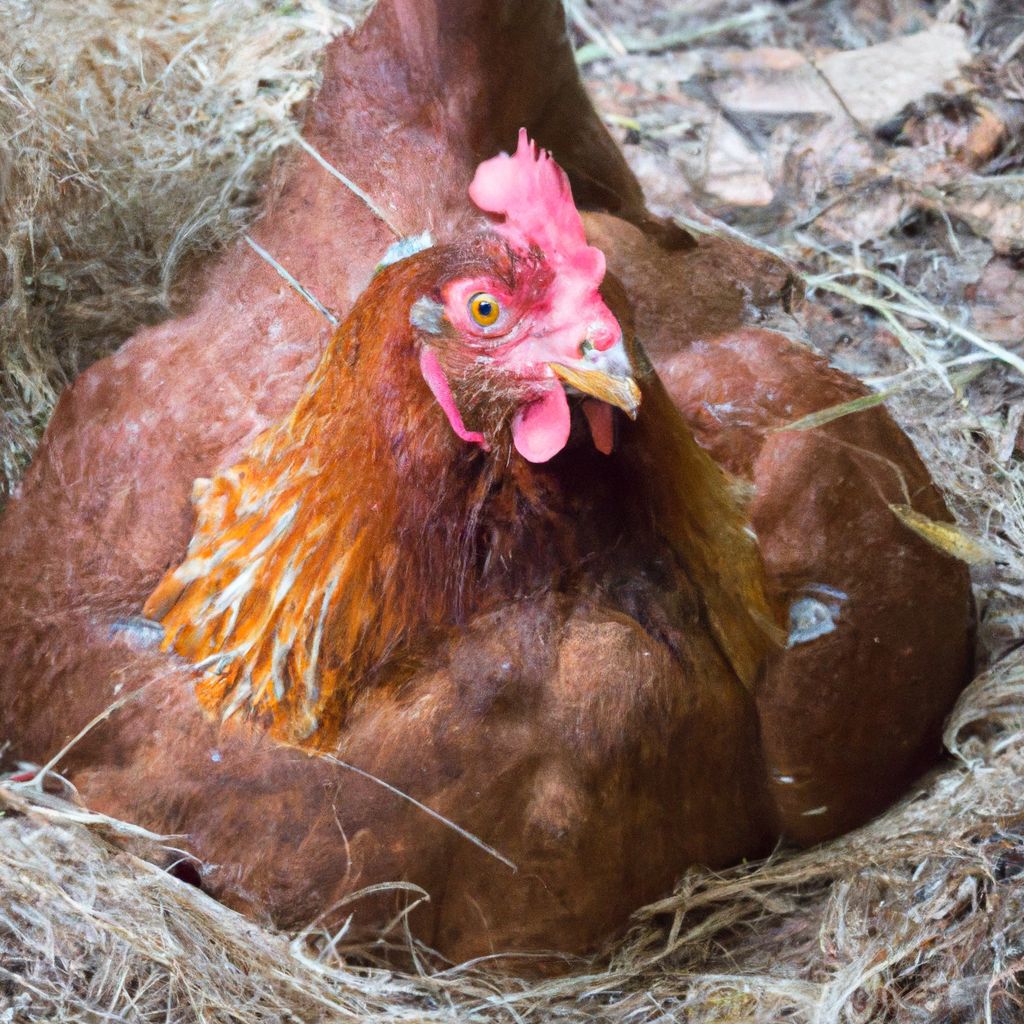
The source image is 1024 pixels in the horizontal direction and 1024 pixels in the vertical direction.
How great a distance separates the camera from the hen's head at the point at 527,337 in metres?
1.42

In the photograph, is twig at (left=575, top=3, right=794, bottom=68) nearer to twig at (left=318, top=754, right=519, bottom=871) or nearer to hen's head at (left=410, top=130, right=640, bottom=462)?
hen's head at (left=410, top=130, right=640, bottom=462)

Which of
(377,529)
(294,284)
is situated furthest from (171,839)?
(294,284)

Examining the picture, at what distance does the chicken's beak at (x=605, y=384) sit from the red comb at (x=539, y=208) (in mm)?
123

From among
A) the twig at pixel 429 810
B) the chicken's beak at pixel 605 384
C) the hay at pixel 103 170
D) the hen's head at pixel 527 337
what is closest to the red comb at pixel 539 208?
the hen's head at pixel 527 337

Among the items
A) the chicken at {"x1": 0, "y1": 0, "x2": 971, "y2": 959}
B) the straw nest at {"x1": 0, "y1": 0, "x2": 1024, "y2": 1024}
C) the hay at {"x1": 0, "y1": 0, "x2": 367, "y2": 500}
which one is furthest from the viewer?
the hay at {"x1": 0, "y1": 0, "x2": 367, "y2": 500}

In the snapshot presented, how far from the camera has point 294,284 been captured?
5.86ft

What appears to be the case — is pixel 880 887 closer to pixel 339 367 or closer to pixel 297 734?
pixel 297 734

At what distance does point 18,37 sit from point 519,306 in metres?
1.26

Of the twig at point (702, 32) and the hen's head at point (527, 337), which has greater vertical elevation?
the hen's head at point (527, 337)

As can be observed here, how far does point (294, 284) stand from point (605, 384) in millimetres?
628

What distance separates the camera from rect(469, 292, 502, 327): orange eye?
144cm

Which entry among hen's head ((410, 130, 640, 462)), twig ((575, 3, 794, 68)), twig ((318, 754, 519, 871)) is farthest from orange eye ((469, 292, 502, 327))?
twig ((575, 3, 794, 68))

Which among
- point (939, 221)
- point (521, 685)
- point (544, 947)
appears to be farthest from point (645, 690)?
point (939, 221)

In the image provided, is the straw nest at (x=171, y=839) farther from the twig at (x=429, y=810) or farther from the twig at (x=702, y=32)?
the twig at (x=702, y=32)
